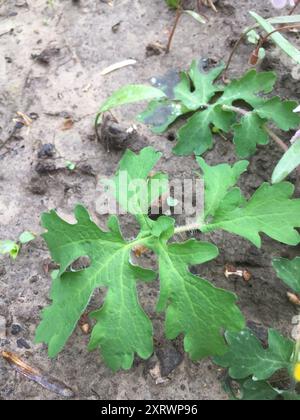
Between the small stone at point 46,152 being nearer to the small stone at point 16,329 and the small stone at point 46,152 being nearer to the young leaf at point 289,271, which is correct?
the small stone at point 16,329

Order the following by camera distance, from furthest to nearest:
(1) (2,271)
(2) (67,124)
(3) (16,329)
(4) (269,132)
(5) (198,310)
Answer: (2) (67,124) < (4) (269,132) < (1) (2,271) < (3) (16,329) < (5) (198,310)

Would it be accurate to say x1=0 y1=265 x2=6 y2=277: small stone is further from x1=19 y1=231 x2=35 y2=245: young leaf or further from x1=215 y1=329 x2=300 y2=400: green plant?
x1=215 y1=329 x2=300 y2=400: green plant

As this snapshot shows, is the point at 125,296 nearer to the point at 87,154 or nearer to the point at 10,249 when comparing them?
the point at 10,249

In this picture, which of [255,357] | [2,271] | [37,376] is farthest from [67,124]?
[255,357]

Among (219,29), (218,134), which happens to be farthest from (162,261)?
(219,29)

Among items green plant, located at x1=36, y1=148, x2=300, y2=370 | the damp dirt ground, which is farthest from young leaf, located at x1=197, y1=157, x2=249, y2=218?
the damp dirt ground
